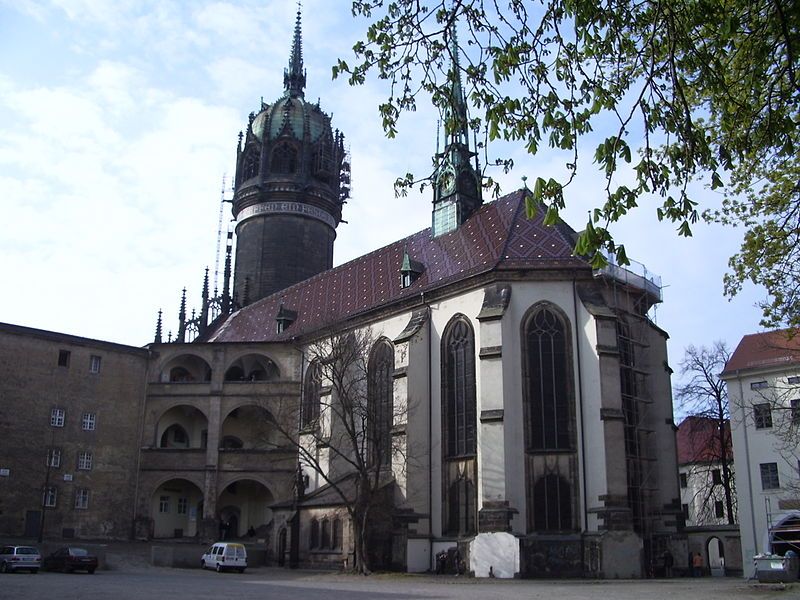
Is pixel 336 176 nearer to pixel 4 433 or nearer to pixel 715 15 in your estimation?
pixel 4 433

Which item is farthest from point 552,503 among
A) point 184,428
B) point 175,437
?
point 175,437

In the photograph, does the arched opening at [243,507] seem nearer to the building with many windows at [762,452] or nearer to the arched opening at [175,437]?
the arched opening at [175,437]

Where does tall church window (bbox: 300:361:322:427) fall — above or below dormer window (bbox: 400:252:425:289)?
below

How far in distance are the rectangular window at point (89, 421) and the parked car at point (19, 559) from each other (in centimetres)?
1296

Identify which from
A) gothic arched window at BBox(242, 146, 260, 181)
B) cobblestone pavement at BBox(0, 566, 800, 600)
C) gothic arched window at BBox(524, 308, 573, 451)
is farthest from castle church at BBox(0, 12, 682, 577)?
gothic arched window at BBox(242, 146, 260, 181)

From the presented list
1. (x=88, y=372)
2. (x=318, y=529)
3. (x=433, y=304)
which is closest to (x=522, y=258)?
(x=433, y=304)

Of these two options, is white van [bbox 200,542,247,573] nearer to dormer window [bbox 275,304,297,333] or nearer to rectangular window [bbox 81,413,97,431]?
rectangular window [bbox 81,413,97,431]

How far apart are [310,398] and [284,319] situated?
547 centimetres

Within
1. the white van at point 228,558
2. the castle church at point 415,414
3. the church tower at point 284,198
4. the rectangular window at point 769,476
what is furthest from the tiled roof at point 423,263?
the rectangular window at point 769,476

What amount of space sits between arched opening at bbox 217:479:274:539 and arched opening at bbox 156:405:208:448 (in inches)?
117

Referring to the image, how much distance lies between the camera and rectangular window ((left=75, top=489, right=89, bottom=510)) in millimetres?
→ 40875

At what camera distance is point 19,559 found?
94.0 feet

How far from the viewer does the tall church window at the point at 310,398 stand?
42688mm

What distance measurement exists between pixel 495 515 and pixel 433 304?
32.1 feet
